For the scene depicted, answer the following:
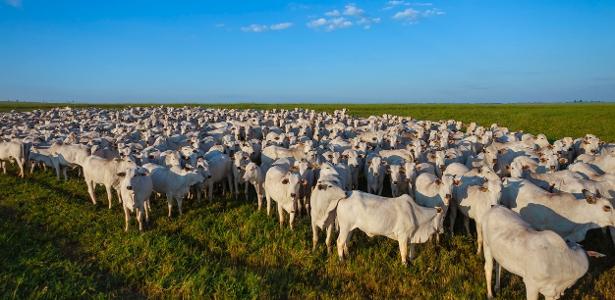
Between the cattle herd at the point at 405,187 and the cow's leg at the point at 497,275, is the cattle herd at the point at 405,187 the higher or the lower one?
the higher one

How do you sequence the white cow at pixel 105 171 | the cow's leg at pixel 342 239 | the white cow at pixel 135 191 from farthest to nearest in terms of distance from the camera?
the white cow at pixel 105 171 < the white cow at pixel 135 191 < the cow's leg at pixel 342 239

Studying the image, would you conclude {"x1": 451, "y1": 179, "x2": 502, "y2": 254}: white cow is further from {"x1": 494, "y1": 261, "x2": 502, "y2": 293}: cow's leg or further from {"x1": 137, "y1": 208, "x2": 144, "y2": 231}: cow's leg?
{"x1": 137, "y1": 208, "x2": 144, "y2": 231}: cow's leg

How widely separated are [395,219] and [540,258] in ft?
10.6

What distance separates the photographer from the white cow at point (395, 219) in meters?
9.62

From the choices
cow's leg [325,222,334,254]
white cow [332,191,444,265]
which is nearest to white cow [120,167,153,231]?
cow's leg [325,222,334,254]

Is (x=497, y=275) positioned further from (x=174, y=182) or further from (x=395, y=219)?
(x=174, y=182)

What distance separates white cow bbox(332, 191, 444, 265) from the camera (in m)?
9.62

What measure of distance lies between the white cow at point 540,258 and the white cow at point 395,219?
6.39ft

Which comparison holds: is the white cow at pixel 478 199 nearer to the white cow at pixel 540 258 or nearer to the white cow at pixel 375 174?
the white cow at pixel 540 258

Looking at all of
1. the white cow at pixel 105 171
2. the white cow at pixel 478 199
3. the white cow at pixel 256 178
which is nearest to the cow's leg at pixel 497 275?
the white cow at pixel 478 199

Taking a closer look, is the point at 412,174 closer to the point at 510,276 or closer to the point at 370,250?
the point at 370,250

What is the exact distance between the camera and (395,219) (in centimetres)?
966

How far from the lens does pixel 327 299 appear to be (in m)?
8.17

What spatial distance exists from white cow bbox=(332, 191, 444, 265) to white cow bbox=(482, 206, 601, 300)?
6.39 feet
